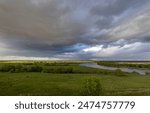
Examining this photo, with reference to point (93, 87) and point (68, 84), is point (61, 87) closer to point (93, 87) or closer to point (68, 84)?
point (68, 84)

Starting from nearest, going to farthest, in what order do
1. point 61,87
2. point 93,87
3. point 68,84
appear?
point 93,87 < point 61,87 < point 68,84

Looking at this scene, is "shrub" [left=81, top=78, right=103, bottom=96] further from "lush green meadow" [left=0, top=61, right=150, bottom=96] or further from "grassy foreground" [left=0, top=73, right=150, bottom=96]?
"grassy foreground" [left=0, top=73, right=150, bottom=96]

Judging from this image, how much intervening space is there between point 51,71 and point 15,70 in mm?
12758

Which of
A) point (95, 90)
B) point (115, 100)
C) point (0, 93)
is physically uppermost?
point (115, 100)

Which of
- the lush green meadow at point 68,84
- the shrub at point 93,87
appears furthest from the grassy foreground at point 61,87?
the shrub at point 93,87

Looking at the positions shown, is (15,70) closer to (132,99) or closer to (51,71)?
(51,71)

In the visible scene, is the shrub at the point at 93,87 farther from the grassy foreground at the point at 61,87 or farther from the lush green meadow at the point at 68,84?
the grassy foreground at the point at 61,87

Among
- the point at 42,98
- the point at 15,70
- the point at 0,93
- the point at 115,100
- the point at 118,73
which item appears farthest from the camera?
the point at 15,70

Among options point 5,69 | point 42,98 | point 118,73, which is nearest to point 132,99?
point 42,98

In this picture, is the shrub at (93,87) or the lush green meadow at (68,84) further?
the lush green meadow at (68,84)

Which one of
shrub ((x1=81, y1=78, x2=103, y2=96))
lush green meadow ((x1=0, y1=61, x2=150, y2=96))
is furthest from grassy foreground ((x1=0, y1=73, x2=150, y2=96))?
shrub ((x1=81, y1=78, x2=103, y2=96))

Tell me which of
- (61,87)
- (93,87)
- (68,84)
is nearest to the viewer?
(93,87)

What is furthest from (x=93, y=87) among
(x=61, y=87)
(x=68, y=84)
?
(x=68, y=84)

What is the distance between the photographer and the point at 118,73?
54.3m
